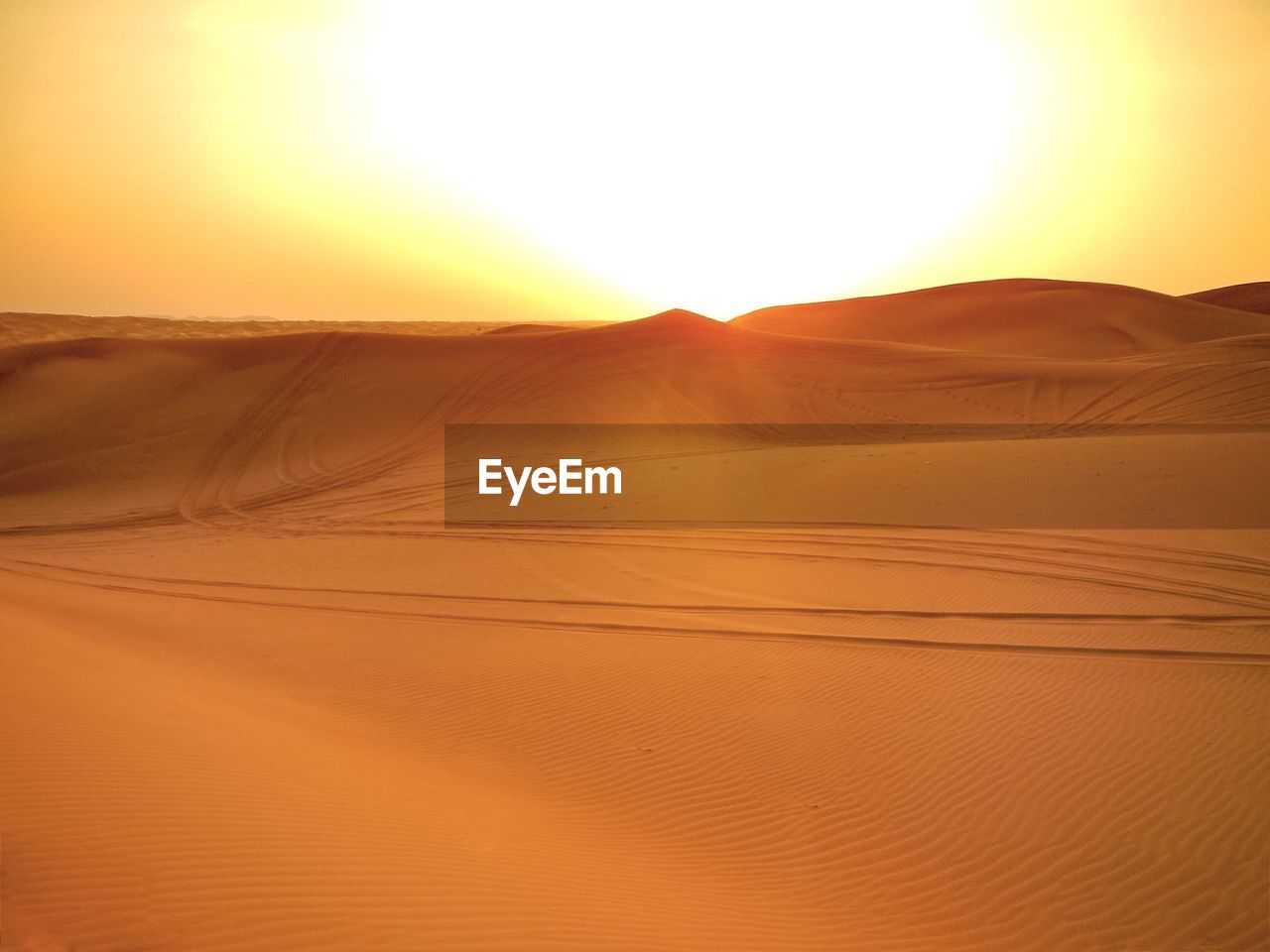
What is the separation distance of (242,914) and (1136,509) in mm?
13507

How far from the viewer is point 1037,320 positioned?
39.0 m

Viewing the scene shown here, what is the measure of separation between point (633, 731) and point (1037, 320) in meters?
38.0

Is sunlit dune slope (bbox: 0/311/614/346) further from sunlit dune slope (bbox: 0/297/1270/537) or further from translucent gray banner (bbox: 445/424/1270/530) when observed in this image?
translucent gray banner (bbox: 445/424/1270/530)

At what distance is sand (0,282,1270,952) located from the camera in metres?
4.01

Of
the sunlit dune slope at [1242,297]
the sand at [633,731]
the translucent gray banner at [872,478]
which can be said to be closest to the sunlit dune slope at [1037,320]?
the sunlit dune slope at [1242,297]

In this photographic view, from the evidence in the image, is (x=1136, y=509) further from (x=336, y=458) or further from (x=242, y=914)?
(x=336, y=458)

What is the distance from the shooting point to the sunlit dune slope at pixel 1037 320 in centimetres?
3669

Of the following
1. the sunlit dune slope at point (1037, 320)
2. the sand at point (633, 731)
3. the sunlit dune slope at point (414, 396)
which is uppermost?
the sunlit dune slope at point (1037, 320)

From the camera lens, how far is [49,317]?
52.3 m

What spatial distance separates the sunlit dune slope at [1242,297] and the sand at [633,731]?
129 feet

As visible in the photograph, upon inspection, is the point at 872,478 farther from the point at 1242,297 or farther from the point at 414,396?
the point at 1242,297

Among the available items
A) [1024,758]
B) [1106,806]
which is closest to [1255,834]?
[1106,806]

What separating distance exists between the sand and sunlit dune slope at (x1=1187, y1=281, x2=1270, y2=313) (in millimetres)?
39345

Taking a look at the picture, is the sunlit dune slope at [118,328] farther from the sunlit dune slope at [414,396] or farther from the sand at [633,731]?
the sand at [633,731]
